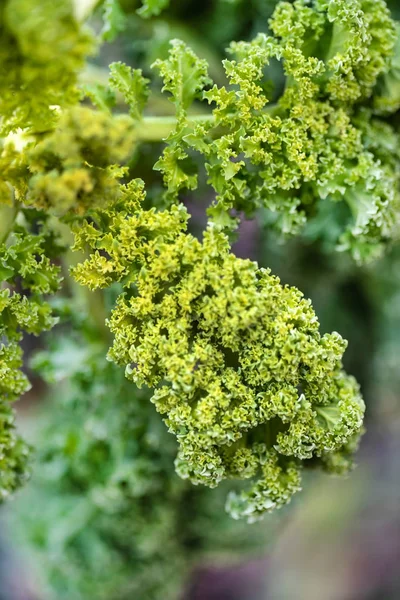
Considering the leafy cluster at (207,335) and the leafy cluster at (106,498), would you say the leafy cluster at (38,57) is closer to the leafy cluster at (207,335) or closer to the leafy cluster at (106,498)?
the leafy cluster at (207,335)

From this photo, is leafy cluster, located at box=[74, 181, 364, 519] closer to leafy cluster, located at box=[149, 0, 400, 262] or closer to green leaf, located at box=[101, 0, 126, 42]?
leafy cluster, located at box=[149, 0, 400, 262]

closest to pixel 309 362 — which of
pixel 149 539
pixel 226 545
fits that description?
pixel 149 539

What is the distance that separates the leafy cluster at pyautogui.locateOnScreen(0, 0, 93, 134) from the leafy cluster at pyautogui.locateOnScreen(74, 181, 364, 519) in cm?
17

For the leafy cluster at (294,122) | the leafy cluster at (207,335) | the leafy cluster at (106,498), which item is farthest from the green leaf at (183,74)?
the leafy cluster at (106,498)

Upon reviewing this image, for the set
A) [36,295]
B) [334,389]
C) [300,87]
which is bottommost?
[334,389]

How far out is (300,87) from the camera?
3.60ft

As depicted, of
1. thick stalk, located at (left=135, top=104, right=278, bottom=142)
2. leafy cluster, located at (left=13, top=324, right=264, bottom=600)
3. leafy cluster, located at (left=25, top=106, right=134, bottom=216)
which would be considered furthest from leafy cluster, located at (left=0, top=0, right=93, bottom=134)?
leafy cluster, located at (left=13, top=324, right=264, bottom=600)

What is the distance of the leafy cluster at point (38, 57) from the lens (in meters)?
0.80

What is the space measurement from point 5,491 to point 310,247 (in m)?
1.09

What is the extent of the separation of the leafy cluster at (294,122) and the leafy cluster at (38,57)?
21 cm

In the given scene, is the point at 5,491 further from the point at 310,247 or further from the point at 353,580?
the point at 353,580

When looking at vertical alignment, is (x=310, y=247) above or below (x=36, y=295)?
above

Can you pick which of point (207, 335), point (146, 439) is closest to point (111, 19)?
point (207, 335)

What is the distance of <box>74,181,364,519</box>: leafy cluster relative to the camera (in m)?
0.95
